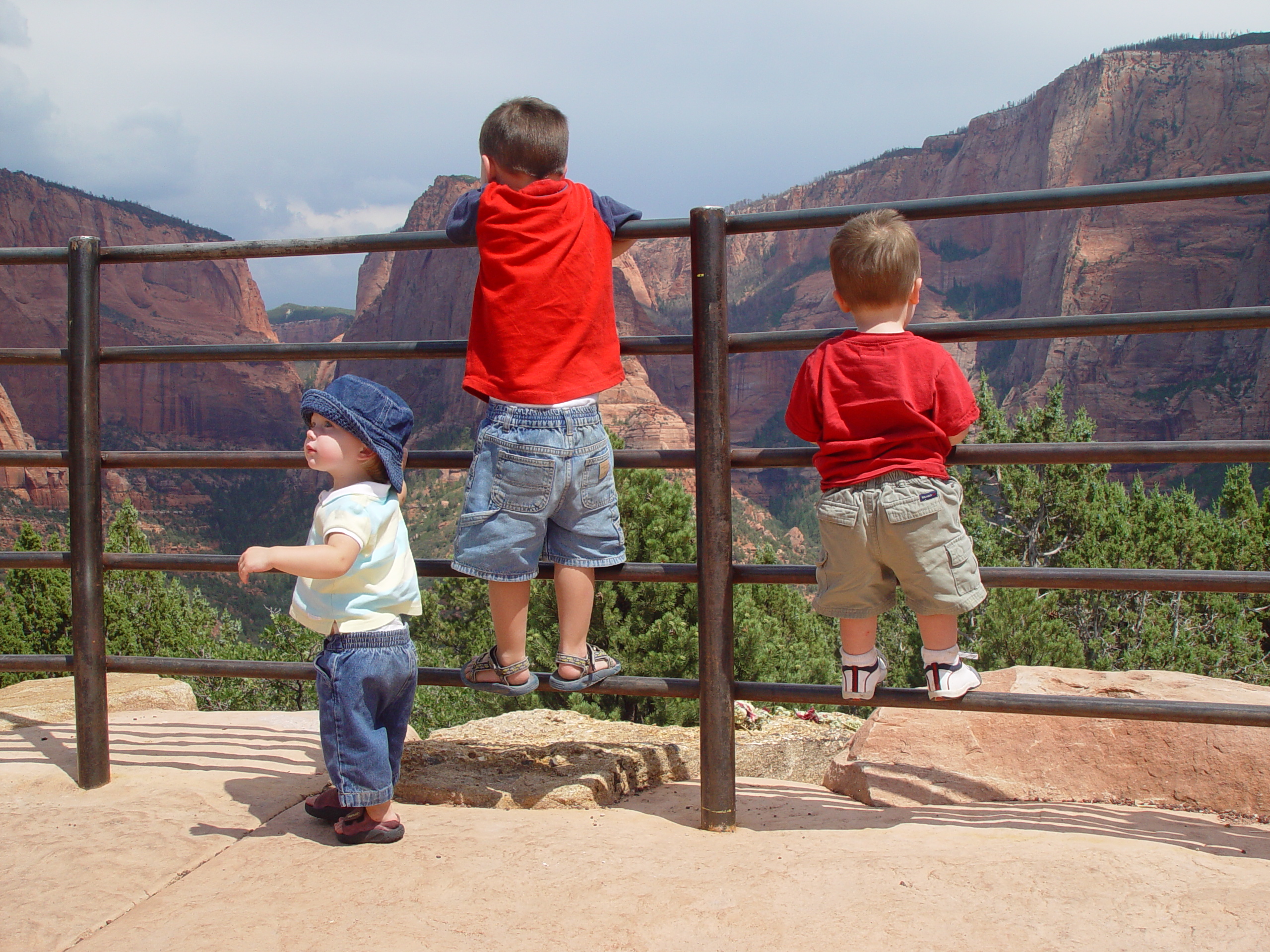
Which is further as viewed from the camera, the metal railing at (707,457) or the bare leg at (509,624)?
the bare leg at (509,624)

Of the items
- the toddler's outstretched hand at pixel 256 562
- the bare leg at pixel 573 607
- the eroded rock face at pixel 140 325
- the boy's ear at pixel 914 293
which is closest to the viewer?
the toddler's outstretched hand at pixel 256 562

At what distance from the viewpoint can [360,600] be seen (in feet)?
7.82

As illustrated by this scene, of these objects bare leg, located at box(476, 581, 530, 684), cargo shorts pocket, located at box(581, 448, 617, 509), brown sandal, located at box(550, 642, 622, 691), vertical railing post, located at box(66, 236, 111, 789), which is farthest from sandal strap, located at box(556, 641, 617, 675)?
vertical railing post, located at box(66, 236, 111, 789)

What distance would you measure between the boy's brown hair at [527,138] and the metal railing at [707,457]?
0.88 feet

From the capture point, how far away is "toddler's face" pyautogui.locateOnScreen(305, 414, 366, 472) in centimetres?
241

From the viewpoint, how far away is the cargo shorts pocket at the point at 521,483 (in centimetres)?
240

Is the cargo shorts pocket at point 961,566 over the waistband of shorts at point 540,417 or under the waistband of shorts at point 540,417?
under

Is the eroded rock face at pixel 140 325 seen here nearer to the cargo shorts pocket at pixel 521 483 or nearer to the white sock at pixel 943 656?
the cargo shorts pocket at pixel 521 483

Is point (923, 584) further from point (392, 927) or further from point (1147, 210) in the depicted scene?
point (1147, 210)

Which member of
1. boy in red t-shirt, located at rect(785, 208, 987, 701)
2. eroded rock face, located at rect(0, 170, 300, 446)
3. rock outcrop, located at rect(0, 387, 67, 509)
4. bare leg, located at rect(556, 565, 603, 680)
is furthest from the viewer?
eroded rock face, located at rect(0, 170, 300, 446)

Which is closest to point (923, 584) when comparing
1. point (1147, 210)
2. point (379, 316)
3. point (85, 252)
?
point (85, 252)

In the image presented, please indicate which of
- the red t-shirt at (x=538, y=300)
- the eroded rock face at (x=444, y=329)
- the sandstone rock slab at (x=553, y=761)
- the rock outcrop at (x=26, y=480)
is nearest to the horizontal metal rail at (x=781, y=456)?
the red t-shirt at (x=538, y=300)

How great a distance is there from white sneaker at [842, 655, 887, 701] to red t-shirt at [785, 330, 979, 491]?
45 cm

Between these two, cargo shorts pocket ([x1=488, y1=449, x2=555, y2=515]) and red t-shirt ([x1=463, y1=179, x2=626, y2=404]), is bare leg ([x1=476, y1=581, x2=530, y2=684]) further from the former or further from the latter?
red t-shirt ([x1=463, y1=179, x2=626, y2=404])
